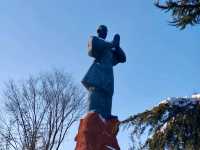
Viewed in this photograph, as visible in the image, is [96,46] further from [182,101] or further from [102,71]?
[182,101]

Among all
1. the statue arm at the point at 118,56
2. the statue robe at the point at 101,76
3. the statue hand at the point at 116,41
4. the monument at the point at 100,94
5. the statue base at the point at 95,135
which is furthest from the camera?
the statue arm at the point at 118,56

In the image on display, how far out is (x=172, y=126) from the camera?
5.51m

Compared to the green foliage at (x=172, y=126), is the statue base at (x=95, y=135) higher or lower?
lower

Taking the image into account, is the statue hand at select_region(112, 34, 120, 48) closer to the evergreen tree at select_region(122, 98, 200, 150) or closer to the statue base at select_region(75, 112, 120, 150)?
the statue base at select_region(75, 112, 120, 150)

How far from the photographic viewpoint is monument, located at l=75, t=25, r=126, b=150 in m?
14.1

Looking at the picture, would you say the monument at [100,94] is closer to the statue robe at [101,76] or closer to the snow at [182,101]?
the statue robe at [101,76]

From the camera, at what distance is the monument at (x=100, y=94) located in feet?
46.2

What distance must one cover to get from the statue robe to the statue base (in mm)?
452

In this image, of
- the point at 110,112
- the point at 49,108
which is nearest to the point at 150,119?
the point at 110,112

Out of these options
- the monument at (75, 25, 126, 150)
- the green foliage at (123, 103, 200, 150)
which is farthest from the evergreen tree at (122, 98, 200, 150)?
the monument at (75, 25, 126, 150)

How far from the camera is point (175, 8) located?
6.02 m

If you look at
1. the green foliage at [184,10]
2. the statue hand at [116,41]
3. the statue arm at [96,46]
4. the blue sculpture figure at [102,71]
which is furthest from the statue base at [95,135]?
the green foliage at [184,10]

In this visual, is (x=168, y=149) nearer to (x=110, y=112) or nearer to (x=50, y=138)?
(x=110, y=112)

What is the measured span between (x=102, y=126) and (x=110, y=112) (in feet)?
3.01
